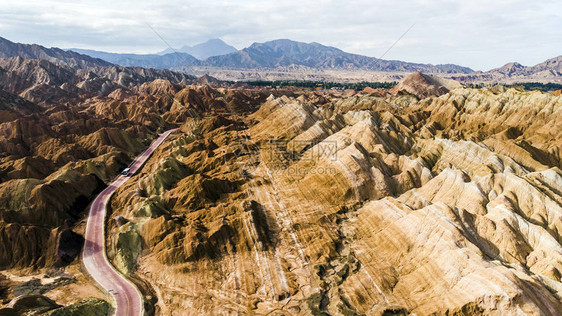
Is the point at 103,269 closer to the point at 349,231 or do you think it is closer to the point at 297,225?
the point at 297,225

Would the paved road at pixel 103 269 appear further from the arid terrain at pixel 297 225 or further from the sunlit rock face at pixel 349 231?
the sunlit rock face at pixel 349 231

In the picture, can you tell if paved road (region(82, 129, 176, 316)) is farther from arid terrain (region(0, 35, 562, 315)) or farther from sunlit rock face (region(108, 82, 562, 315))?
sunlit rock face (region(108, 82, 562, 315))

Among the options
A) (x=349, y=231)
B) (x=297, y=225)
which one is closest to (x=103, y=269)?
(x=297, y=225)

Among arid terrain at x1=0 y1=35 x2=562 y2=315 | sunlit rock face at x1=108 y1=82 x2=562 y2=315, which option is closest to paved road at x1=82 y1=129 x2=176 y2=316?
arid terrain at x1=0 y1=35 x2=562 y2=315

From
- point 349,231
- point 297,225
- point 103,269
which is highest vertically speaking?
point 297,225

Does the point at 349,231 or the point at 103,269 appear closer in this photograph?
the point at 103,269

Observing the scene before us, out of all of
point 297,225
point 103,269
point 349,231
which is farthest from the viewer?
point 297,225
